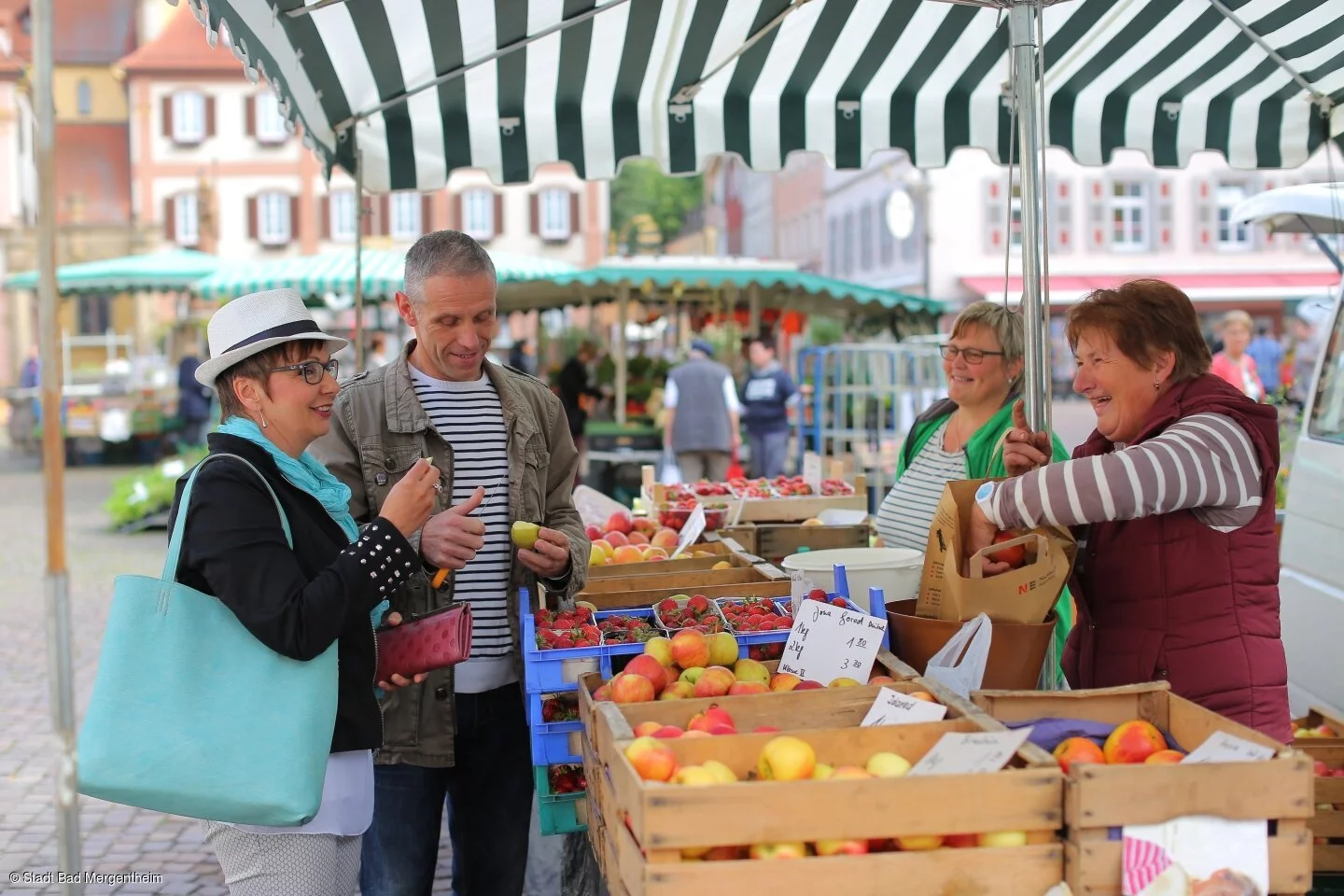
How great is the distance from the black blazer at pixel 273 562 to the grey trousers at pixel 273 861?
0.70 ft

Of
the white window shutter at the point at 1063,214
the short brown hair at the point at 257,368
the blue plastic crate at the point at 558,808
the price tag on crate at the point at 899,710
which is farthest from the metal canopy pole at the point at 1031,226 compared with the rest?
the white window shutter at the point at 1063,214

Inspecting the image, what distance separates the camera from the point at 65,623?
1809mm

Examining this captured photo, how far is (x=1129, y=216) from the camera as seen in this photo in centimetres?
3428

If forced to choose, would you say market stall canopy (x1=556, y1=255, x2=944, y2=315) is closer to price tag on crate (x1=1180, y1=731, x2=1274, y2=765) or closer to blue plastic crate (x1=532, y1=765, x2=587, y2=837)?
blue plastic crate (x1=532, y1=765, x2=587, y2=837)

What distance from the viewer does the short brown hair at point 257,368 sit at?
2.40 meters

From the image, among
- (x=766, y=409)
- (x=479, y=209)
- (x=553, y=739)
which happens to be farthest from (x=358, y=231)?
(x=479, y=209)

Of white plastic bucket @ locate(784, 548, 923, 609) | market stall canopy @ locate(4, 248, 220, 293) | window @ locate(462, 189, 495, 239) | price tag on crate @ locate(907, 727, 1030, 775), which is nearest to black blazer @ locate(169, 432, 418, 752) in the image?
price tag on crate @ locate(907, 727, 1030, 775)

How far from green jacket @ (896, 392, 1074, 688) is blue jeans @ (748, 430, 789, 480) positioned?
867 cm

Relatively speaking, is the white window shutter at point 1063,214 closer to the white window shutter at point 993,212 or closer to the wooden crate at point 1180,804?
the white window shutter at point 993,212

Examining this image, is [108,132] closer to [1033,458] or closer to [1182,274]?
[1182,274]

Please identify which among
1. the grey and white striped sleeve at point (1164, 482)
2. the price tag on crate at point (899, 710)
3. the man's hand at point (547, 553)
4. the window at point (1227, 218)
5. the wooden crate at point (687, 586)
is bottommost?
the price tag on crate at point (899, 710)

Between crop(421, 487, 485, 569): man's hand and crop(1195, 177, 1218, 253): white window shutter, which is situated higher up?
crop(1195, 177, 1218, 253): white window shutter

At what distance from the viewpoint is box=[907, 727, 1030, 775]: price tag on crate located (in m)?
1.89

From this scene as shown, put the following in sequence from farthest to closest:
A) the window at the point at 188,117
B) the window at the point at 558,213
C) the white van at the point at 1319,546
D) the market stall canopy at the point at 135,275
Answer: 1. the window at the point at 558,213
2. the window at the point at 188,117
3. the market stall canopy at the point at 135,275
4. the white van at the point at 1319,546
